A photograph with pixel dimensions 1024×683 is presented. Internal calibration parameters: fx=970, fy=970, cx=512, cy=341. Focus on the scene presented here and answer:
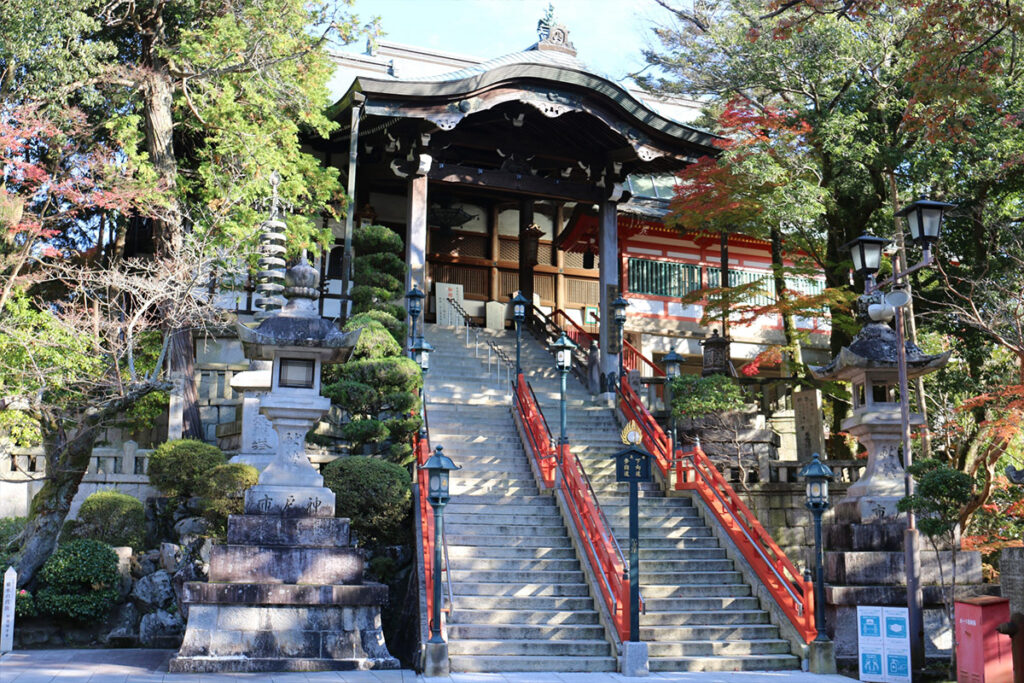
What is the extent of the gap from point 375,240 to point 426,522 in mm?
7900

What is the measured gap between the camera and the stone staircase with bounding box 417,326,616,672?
1166 cm

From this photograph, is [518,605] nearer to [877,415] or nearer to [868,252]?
[877,415]

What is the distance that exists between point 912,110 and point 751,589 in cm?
970

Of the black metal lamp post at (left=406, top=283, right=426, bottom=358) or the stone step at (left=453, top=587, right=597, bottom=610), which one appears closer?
the stone step at (left=453, top=587, right=597, bottom=610)

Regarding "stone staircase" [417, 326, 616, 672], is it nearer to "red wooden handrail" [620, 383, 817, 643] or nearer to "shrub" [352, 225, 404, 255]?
"red wooden handrail" [620, 383, 817, 643]

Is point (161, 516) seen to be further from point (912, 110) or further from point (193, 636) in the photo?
point (912, 110)

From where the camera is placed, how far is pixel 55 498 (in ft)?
48.1

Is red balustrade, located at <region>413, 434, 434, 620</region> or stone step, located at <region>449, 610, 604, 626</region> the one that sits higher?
red balustrade, located at <region>413, 434, 434, 620</region>

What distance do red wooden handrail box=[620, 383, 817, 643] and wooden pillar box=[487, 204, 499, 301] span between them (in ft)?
26.4

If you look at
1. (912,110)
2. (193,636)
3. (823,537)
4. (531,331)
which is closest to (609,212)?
(531,331)

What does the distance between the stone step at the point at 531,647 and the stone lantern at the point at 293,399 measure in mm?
2368

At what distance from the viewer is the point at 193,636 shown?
1098cm

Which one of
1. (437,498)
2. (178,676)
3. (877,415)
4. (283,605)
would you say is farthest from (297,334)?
(877,415)

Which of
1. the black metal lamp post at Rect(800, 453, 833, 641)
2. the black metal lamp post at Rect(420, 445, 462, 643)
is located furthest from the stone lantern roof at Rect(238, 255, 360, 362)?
the black metal lamp post at Rect(800, 453, 833, 641)
